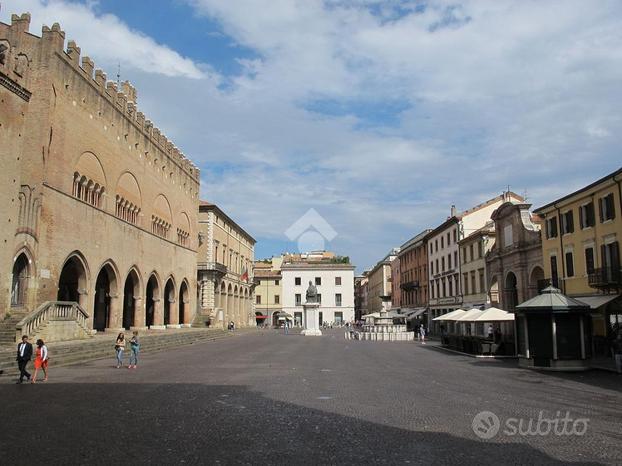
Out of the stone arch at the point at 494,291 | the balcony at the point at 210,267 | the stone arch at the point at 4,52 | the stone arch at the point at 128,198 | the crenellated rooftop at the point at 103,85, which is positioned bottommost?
the stone arch at the point at 494,291

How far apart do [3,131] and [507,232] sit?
104 feet

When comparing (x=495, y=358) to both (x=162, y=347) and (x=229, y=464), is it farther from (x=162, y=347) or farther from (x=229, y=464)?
(x=229, y=464)

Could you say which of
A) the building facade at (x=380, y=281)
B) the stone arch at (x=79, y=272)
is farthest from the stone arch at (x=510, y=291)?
the building facade at (x=380, y=281)

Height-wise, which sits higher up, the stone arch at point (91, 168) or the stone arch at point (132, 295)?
the stone arch at point (91, 168)

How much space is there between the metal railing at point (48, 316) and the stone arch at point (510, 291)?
2796cm

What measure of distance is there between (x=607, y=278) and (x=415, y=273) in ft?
142

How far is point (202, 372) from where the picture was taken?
59.0ft

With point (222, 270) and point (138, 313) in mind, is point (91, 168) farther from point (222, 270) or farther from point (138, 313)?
point (222, 270)

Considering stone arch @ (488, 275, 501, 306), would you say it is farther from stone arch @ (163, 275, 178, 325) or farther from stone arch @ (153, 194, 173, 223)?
stone arch @ (153, 194, 173, 223)

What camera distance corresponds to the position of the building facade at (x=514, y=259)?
115 feet

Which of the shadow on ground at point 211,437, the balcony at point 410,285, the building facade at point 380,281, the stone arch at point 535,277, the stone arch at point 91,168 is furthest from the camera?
the building facade at point 380,281

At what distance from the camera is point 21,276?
Result: 2594 centimetres
